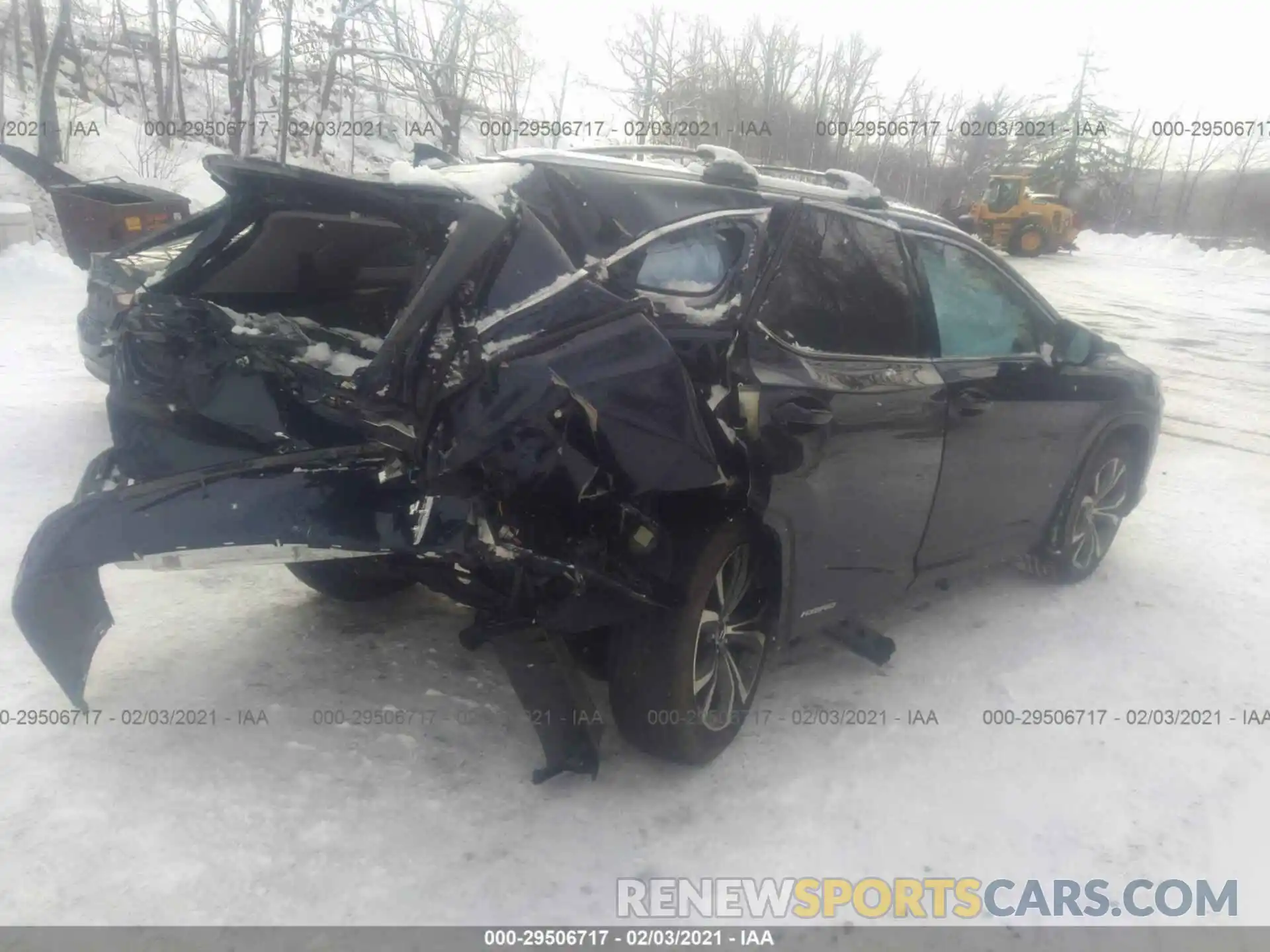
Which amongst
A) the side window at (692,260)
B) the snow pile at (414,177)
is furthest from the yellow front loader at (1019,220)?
the snow pile at (414,177)

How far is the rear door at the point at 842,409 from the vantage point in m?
2.80

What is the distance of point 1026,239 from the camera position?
25750 mm

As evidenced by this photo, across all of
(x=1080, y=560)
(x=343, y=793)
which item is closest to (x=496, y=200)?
(x=343, y=793)

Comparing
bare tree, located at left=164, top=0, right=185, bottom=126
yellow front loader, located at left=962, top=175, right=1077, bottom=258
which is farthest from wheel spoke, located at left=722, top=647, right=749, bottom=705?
yellow front loader, located at left=962, top=175, right=1077, bottom=258

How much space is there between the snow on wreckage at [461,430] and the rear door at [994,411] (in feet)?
3.69

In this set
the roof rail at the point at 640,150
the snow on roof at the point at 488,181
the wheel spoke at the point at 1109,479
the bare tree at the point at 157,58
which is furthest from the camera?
the bare tree at the point at 157,58

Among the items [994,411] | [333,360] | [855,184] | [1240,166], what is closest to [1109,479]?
[994,411]

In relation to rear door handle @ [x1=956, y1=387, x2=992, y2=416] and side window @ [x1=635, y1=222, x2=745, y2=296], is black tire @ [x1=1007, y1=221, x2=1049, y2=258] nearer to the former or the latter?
rear door handle @ [x1=956, y1=387, x2=992, y2=416]

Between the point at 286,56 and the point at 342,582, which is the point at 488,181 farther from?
the point at 286,56

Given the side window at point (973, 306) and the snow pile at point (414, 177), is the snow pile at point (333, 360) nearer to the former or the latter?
the snow pile at point (414, 177)

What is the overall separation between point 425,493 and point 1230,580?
446 cm

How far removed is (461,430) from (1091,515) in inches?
142

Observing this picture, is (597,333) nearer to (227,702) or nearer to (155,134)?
(227,702)

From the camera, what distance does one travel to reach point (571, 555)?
2.45 metres
